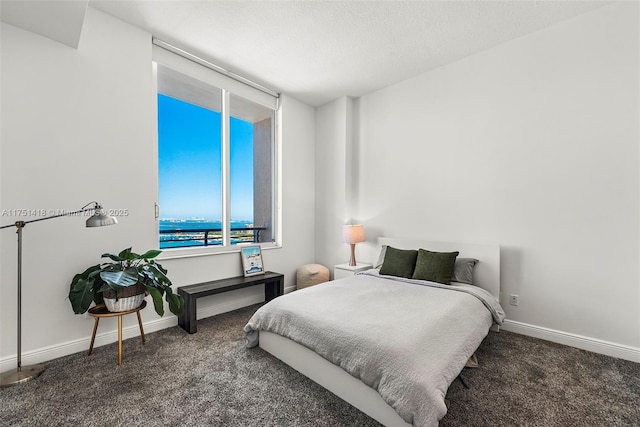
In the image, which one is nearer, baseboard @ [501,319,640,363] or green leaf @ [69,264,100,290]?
green leaf @ [69,264,100,290]

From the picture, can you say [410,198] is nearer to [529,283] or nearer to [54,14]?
[529,283]

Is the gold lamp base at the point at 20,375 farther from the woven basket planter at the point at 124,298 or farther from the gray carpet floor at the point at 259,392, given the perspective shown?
the woven basket planter at the point at 124,298

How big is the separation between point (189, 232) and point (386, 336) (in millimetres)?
2689

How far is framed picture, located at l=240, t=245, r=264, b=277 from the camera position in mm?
3630

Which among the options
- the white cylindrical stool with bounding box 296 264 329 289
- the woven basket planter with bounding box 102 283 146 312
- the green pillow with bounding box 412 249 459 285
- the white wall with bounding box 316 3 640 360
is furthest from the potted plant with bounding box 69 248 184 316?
the white wall with bounding box 316 3 640 360

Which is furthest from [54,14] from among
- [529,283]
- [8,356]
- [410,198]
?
[529,283]

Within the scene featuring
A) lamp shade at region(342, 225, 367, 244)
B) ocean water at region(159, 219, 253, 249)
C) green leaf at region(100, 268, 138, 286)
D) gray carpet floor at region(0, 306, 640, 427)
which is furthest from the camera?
lamp shade at region(342, 225, 367, 244)

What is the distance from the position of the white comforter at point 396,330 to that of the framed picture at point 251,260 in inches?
49.6

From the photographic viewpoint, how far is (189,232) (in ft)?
Result: 11.3

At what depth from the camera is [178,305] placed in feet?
8.02

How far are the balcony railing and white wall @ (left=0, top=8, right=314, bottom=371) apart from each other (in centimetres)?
30

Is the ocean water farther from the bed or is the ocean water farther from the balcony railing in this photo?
the bed

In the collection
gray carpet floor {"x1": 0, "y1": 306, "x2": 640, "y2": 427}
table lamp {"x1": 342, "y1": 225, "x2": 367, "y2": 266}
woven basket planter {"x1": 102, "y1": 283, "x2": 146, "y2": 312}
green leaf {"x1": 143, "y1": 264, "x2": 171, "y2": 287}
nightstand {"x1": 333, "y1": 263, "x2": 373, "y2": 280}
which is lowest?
gray carpet floor {"x1": 0, "y1": 306, "x2": 640, "y2": 427}

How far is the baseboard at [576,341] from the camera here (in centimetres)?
230
